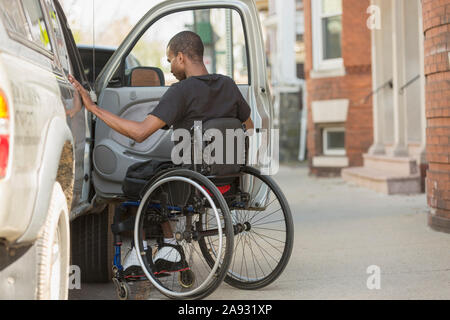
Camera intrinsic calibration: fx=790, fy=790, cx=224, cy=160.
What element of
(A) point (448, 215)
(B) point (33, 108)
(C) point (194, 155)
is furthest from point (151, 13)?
(A) point (448, 215)

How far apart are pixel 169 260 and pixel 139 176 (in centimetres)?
57

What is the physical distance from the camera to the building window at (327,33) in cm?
1748

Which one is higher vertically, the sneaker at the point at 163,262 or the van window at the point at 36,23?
the van window at the point at 36,23

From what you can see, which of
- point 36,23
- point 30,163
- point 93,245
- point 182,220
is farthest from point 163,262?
point 30,163

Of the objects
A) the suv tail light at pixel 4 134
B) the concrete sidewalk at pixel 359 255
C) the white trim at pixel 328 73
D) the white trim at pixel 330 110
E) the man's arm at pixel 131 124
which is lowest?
the concrete sidewalk at pixel 359 255

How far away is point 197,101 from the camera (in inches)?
195

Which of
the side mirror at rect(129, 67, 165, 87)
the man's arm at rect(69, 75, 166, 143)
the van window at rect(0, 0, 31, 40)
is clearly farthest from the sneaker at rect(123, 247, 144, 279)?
the van window at rect(0, 0, 31, 40)

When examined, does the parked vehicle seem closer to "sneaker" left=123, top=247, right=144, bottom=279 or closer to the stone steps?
"sneaker" left=123, top=247, right=144, bottom=279

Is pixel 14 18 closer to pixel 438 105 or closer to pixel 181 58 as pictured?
pixel 181 58

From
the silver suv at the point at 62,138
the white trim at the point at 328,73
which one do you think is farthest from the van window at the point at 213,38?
the white trim at the point at 328,73

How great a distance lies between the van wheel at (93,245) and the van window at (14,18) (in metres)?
2.03

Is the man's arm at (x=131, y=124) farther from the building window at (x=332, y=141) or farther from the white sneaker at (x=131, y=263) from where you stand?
the building window at (x=332, y=141)

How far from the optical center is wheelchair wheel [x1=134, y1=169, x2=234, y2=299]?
182 inches

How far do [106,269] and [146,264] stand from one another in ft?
2.94
